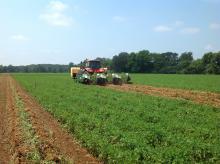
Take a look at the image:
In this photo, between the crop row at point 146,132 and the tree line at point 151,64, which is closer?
the crop row at point 146,132

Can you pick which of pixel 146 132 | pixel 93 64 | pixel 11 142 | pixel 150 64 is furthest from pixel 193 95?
pixel 150 64

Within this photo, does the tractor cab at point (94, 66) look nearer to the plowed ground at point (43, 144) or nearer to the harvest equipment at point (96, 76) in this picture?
the harvest equipment at point (96, 76)

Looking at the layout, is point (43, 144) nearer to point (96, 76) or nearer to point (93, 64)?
point (96, 76)

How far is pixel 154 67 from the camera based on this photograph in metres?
118

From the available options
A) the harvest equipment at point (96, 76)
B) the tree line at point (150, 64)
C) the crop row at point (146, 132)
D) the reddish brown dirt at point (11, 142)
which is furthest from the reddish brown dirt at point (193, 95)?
the tree line at point (150, 64)

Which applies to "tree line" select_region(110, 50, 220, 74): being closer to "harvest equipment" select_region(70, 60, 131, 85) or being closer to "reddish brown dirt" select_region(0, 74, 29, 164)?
"harvest equipment" select_region(70, 60, 131, 85)

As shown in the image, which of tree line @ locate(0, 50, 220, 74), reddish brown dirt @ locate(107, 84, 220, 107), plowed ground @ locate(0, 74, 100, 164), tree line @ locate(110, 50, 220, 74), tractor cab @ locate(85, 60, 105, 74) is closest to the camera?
plowed ground @ locate(0, 74, 100, 164)

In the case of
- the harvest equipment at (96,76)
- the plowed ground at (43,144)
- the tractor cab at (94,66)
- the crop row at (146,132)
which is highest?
the tractor cab at (94,66)

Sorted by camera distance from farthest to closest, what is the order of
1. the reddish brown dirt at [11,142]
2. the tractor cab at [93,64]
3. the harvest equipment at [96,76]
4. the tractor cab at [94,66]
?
the tractor cab at [93,64], the tractor cab at [94,66], the harvest equipment at [96,76], the reddish brown dirt at [11,142]

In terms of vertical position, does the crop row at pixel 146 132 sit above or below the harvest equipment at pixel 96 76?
below

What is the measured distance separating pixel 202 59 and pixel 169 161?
104 m

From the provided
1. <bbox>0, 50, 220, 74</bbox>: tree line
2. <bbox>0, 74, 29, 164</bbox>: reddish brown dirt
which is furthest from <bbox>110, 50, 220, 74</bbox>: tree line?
<bbox>0, 74, 29, 164</bbox>: reddish brown dirt

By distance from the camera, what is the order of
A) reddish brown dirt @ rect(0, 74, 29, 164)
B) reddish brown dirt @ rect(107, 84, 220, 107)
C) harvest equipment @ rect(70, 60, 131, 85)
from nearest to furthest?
reddish brown dirt @ rect(0, 74, 29, 164)
reddish brown dirt @ rect(107, 84, 220, 107)
harvest equipment @ rect(70, 60, 131, 85)

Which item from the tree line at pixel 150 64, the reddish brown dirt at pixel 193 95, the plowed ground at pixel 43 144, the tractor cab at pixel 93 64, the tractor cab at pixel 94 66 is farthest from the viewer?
the tree line at pixel 150 64
